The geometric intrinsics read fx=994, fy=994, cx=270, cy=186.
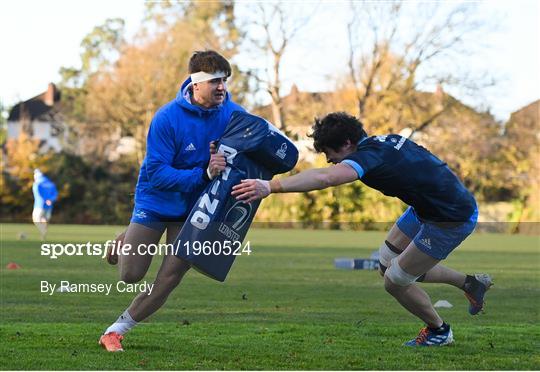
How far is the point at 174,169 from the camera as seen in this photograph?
26.3 feet

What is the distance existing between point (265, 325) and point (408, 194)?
3.10 m

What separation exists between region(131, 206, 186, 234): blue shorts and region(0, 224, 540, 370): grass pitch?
1.04 meters

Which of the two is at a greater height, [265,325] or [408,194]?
[408,194]

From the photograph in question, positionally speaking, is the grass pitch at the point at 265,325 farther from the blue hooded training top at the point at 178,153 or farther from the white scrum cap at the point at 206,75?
the white scrum cap at the point at 206,75

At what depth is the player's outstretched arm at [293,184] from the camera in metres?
7.05

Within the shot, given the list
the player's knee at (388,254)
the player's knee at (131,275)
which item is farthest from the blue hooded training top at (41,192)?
the player's knee at (388,254)

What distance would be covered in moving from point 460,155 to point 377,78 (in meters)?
6.80

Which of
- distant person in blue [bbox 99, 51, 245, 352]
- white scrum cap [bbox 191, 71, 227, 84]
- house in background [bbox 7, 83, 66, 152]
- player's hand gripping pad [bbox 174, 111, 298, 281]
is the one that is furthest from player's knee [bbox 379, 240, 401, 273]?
house in background [bbox 7, 83, 66, 152]

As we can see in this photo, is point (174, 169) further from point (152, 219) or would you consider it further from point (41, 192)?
point (41, 192)

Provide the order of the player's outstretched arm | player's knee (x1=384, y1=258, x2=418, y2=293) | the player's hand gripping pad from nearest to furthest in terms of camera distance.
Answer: the player's outstretched arm < the player's hand gripping pad < player's knee (x1=384, y1=258, x2=418, y2=293)

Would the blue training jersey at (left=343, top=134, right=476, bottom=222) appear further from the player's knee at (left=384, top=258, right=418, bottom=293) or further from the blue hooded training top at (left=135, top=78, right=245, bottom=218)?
the blue hooded training top at (left=135, top=78, right=245, bottom=218)

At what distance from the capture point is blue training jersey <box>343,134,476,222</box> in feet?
25.1

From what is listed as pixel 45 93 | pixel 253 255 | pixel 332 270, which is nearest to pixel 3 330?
pixel 332 270

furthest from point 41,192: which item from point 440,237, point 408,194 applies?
point 408,194
